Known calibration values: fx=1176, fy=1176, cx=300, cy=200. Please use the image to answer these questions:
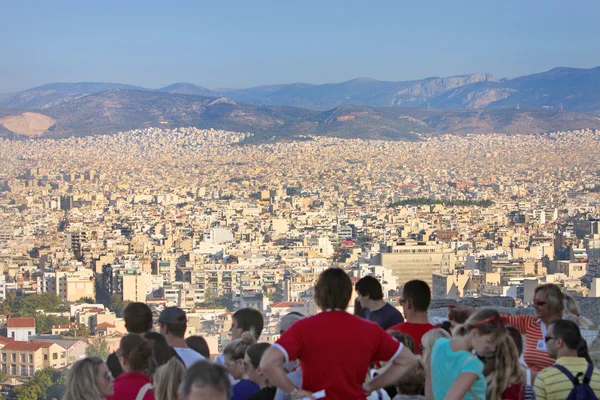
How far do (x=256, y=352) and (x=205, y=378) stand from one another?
546 mm

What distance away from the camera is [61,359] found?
11641 millimetres

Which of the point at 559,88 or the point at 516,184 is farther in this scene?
the point at 559,88

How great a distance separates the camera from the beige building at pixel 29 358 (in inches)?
429

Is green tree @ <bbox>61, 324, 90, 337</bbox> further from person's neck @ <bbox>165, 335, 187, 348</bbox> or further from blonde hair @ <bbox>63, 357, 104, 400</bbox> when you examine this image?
blonde hair @ <bbox>63, 357, 104, 400</bbox>

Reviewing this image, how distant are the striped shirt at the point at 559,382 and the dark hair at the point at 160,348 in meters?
0.88

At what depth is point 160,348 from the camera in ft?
9.37

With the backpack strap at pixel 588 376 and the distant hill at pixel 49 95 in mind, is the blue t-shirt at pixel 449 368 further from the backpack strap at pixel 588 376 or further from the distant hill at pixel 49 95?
the distant hill at pixel 49 95

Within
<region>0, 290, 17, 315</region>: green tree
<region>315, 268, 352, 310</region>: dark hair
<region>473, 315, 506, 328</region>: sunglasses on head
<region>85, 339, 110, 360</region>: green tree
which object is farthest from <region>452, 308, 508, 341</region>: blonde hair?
<region>0, 290, 17, 315</region>: green tree

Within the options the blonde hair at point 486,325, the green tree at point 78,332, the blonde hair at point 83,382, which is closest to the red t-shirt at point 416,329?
the blonde hair at point 486,325

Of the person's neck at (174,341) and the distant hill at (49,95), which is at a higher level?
the distant hill at (49,95)

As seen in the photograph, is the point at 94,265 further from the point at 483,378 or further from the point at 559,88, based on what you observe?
the point at 559,88

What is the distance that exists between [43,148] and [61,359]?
187 ft

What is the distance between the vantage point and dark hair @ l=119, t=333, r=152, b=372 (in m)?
2.62

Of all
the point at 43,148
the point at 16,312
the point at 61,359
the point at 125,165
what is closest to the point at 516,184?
the point at 125,165
